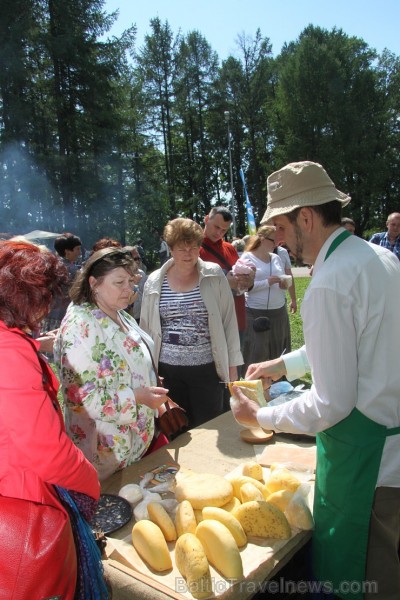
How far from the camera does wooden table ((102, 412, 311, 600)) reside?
1193mm

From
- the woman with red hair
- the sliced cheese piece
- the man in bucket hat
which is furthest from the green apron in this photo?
the woman with red hair

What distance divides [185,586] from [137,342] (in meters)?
1.08

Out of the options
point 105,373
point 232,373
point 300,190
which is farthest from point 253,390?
point 232,373

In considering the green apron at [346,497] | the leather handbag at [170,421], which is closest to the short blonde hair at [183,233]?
the leather handbag at [170,421]

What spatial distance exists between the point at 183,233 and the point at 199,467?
1470 mm

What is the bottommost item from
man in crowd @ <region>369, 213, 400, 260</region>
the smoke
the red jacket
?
the red jacket

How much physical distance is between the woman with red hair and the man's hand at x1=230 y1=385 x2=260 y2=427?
625mm

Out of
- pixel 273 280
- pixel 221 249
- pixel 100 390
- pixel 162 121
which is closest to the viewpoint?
pixel 100 390

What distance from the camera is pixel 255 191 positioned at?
3167 cm

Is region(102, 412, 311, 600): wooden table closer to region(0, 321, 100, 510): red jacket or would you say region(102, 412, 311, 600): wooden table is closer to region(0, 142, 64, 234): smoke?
region(0, 321, 100, 510): red jacket

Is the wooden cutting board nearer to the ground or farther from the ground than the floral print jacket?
nearer to the ground

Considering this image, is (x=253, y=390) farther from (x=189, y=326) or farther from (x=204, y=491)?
(x=189, y=326)

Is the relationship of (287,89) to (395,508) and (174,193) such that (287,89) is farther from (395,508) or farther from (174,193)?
(395,508)

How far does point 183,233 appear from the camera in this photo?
2.80 metres
